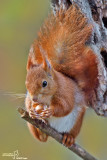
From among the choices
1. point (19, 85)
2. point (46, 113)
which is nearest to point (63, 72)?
point (46, 113)

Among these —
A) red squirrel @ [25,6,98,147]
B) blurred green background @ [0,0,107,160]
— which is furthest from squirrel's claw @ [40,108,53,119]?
blurred green background @ [0,0,107,160]

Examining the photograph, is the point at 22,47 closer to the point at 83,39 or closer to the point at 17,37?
the point at 17,37

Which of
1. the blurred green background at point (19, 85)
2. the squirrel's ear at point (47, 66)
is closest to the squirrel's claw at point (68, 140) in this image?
the squirrel's ear at point (47, 66)

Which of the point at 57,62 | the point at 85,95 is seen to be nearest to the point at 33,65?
the point at 57,62

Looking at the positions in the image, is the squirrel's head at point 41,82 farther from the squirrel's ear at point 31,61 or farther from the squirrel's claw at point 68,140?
the squirrel's claw at point 68,140

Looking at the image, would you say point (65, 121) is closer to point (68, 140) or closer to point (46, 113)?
point (68, 140)

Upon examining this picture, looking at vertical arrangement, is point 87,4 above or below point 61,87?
above

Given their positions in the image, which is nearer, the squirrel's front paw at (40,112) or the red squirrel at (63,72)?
the squirrel's front paw at (40,112)
